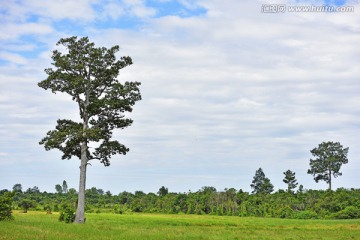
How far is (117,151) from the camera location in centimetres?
4541

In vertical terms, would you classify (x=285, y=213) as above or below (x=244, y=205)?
below

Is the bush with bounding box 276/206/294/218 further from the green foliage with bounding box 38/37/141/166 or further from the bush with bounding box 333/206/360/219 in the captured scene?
the green foliage with bounding box 38/37/141/166

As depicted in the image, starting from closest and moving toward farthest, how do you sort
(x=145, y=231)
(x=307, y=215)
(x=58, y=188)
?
1. (x=145, y=231)
2. (x=307, y=215)
3. (x=58, y=188)

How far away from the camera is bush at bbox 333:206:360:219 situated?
7812 centimetres

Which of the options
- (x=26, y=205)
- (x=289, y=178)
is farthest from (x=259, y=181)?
(x=26, y=205)

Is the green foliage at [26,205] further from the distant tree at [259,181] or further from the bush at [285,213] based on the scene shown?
the distant tree at [259,181]

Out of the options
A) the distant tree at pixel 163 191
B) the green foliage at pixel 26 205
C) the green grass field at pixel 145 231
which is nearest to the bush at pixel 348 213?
the green grass field at pixel 145 231

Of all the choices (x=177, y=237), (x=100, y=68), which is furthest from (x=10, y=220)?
(x=177, y=237)

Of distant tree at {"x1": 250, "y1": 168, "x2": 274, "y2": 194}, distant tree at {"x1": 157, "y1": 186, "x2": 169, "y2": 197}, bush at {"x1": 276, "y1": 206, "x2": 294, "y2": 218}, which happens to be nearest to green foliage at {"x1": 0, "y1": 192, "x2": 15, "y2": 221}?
bush at {"x1": 276, "y1": 206, "x2": 294, "y2": 218}

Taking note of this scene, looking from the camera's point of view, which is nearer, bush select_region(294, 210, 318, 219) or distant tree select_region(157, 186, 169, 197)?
bush select_region(294, 210, 318, 219)

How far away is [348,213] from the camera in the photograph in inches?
3118

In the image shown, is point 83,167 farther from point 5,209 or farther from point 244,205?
point 244,205

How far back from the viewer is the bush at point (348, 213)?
7812 cm

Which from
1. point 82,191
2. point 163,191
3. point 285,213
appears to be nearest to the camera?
point 82,191
